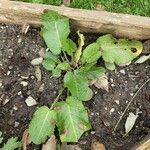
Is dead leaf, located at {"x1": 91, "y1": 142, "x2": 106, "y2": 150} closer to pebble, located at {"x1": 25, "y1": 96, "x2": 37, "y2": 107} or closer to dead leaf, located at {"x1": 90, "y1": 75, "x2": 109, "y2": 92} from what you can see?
dead leaf, located at {"x1": 90, "y1": 75, "x2": 109, "y2": 92}

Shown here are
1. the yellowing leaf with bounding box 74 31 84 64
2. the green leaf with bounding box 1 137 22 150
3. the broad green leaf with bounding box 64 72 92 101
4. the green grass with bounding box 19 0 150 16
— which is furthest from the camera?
the green grass with bounding box 19 0 150 16

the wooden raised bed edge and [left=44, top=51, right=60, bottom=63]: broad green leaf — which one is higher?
the wooden raised bed edge

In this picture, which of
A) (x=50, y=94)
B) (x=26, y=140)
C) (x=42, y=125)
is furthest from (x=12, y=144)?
(x=50, y=94)

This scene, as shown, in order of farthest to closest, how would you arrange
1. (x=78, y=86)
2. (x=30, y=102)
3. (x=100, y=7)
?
(x=100, y=7), (x=30, y=102), (x=78, y=86)

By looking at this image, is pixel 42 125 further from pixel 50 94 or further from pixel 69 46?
pixel 69 46

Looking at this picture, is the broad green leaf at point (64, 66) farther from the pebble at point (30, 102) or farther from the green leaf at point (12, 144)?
the green leaf at point (12, 144)

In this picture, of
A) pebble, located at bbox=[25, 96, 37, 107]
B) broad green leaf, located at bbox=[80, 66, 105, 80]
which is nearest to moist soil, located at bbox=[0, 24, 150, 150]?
pebble, located at bbox=[25, 96, 37, 107]

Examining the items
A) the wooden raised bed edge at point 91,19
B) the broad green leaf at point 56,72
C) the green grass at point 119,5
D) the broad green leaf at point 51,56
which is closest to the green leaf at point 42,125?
the broad green leaf at point 56,72
